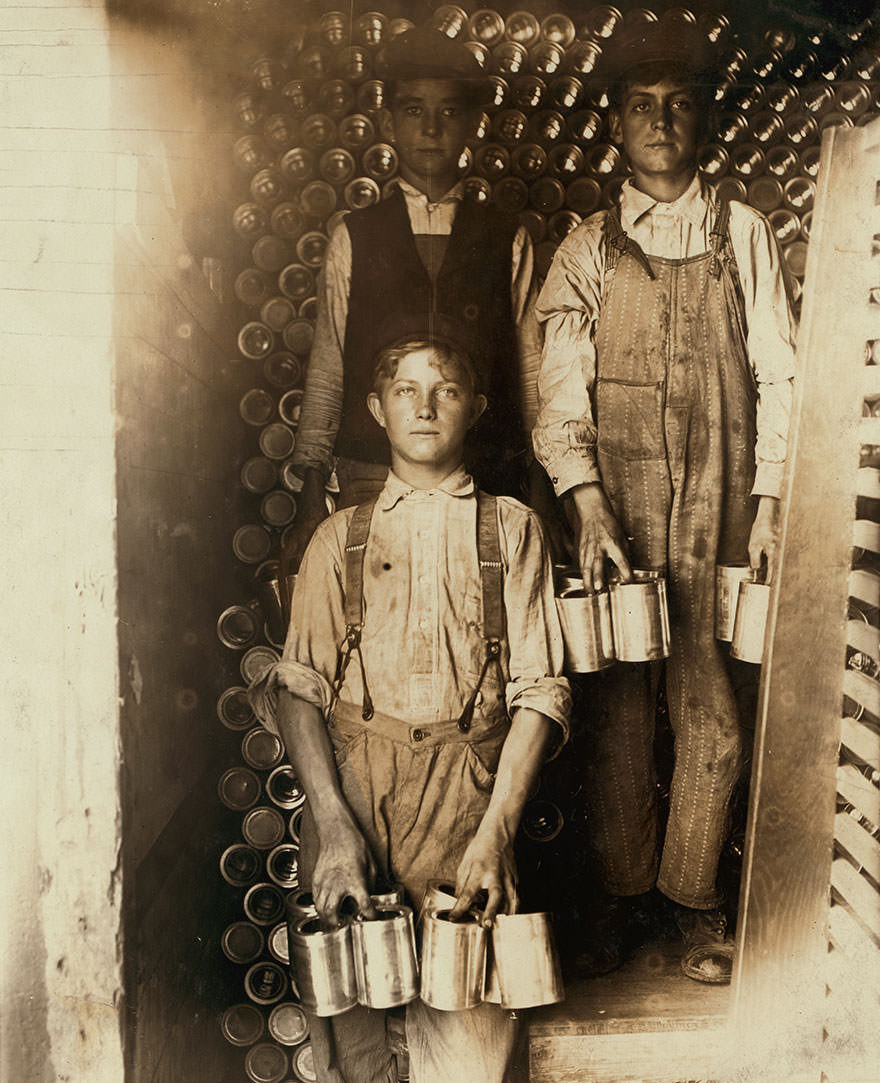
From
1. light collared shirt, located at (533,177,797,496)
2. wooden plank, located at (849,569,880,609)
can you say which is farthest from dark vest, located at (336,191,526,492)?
wooden plank, located at (849,569,880,609)

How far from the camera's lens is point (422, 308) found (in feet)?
8.25

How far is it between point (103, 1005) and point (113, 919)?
212 mm

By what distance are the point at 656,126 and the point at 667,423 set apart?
0.74 meters

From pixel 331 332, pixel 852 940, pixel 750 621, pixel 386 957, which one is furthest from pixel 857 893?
pixel 331 332

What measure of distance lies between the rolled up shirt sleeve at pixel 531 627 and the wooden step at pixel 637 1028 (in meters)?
0.67

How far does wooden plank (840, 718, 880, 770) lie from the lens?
2.64 meters

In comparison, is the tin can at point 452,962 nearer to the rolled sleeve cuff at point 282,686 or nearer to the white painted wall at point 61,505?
the rolled sleeve cuff at point 282,686

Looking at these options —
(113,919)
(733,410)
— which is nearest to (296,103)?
(733,410)

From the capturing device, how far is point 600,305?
2.59 m

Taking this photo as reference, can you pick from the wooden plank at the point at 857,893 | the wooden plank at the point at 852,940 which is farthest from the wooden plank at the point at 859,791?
the wooden plank at the point at 852,940

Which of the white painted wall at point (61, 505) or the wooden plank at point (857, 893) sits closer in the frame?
the white painted wall at point (61, 505)

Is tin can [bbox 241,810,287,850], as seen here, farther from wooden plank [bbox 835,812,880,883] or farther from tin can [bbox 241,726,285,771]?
wooden plank [bbox 835,812,880,883]

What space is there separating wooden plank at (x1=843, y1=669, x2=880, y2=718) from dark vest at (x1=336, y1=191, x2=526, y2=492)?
40.1 inches

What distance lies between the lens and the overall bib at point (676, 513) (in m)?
2.60
